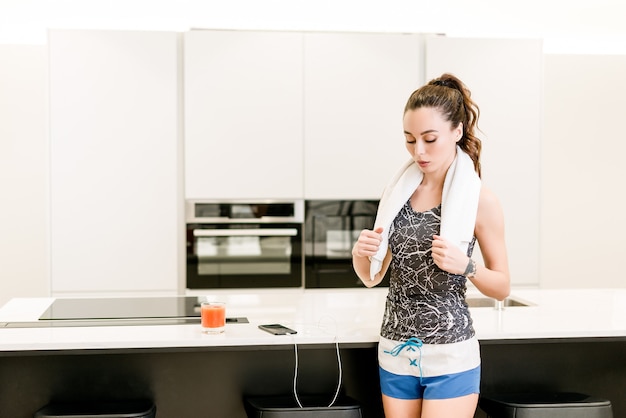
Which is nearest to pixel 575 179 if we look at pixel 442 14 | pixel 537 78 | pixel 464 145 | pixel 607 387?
pixel 537 78

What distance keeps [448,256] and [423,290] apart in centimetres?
16

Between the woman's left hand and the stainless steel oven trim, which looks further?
the stainless steel oven trim

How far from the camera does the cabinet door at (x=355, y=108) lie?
166 inches

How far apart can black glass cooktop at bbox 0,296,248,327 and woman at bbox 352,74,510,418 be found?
68 cm

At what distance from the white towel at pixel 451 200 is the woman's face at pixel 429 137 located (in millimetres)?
58

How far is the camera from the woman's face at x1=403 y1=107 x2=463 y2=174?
2141mm

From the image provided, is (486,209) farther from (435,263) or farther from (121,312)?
(121,312)

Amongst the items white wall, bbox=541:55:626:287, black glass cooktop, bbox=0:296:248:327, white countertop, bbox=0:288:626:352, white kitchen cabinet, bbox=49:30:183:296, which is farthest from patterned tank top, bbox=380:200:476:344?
white wall, bbox=541:55:626:287

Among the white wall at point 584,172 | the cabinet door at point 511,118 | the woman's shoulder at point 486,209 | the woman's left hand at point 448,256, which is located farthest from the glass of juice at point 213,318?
the white wall at point 584,172

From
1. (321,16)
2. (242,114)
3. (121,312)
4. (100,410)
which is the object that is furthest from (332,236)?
(100,410)

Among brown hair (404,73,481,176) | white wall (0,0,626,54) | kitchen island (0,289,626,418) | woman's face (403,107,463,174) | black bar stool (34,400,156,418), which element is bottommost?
black bar stool (34,400,156,418)

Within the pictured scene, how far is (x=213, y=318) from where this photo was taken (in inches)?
95.1

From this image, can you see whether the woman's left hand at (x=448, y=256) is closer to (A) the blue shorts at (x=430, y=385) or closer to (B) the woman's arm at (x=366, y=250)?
(B) the woman's arm at (x=366, y=250)

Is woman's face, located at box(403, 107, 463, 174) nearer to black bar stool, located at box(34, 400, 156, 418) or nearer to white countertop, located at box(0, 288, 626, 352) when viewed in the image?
white countertop, located at box(0, 288, 626, 352)
